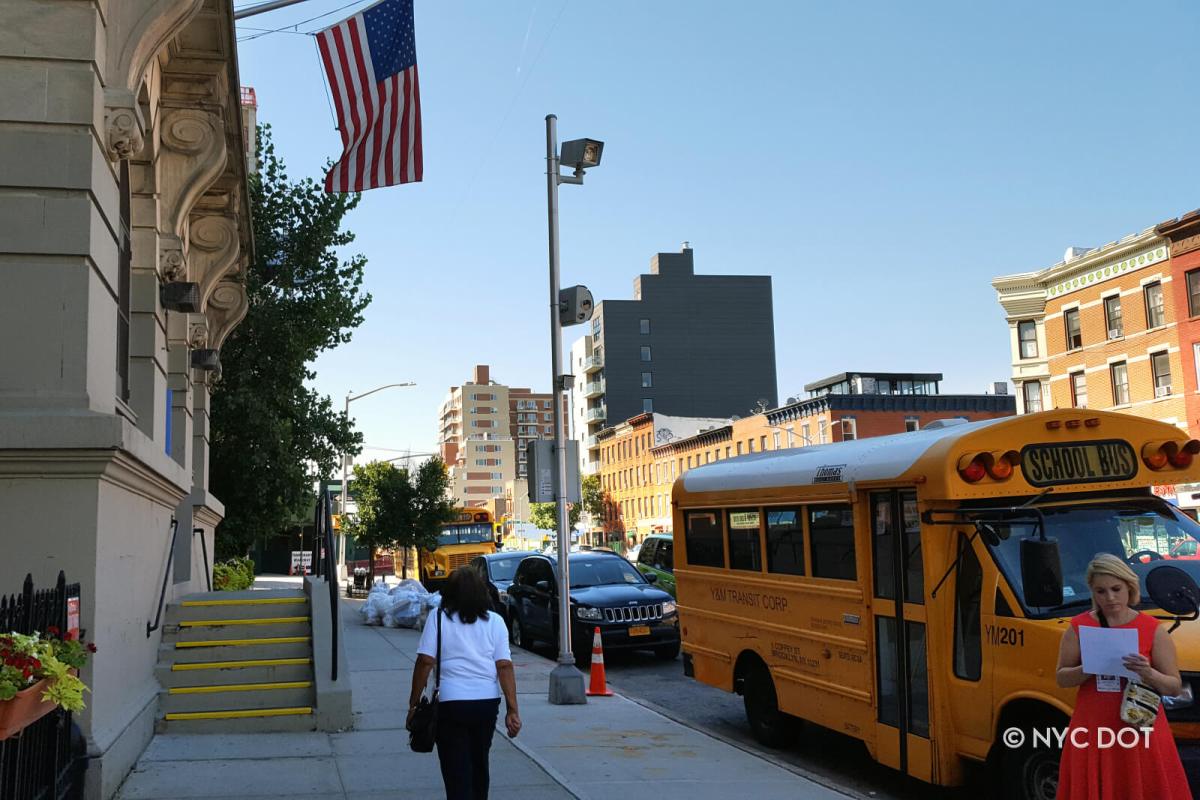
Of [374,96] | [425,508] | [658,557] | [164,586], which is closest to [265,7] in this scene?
[374,96]

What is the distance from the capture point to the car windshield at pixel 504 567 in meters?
22.8

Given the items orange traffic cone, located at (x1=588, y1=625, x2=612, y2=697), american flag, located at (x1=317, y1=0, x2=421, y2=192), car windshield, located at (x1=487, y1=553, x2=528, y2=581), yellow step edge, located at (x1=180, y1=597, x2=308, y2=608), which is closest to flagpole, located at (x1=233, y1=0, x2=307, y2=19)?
american flag, located at (x1=317, y1=0, x2=421, y2=192)

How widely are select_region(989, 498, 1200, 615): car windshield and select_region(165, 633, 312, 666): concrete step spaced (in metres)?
6.71

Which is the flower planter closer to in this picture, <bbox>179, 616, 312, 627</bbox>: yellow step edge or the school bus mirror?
the school bus mirror

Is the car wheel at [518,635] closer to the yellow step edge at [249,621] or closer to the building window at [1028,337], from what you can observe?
the yellow step edge at [249,621]

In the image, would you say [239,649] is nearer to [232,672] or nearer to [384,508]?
[232,672]

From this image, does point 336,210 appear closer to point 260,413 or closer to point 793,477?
point 260,413

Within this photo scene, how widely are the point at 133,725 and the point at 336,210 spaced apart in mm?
18471

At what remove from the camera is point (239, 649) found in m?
10.5

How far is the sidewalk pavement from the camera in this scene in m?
7.52

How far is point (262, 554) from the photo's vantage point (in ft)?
202

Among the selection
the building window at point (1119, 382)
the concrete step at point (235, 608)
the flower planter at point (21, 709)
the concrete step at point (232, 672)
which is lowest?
the concrete step at point (232, 672)

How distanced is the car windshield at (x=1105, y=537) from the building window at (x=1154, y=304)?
119ft

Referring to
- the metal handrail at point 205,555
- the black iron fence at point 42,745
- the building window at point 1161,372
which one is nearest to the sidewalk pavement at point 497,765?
the black iron fence at point 42,745
